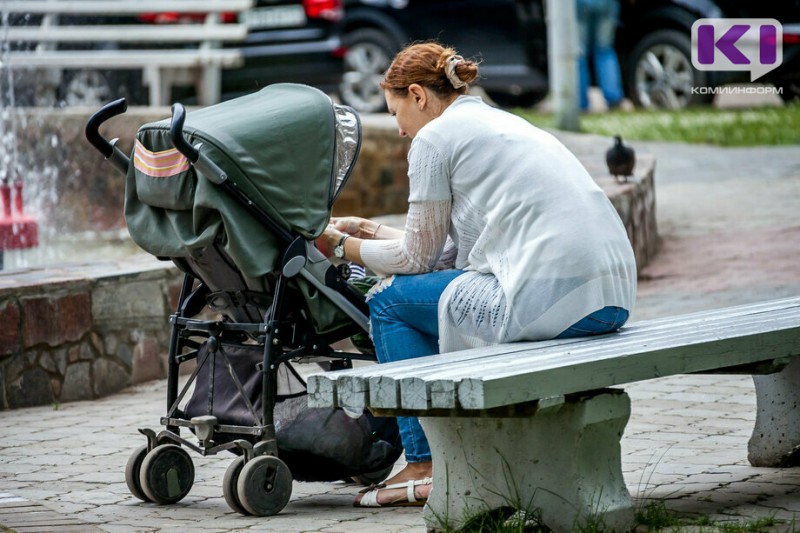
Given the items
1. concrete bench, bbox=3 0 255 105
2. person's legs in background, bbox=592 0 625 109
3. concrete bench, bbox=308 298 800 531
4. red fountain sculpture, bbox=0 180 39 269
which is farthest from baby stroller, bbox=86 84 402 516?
person's legs in background, bbox=592 0 625 109

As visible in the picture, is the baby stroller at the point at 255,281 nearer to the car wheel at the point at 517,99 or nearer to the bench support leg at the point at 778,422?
the bench support leg at the point at 778,422

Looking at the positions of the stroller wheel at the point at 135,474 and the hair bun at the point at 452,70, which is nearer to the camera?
the hair bun at the point at 452,70

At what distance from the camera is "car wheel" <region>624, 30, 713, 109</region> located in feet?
46.5

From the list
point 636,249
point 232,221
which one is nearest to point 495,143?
point 232,221

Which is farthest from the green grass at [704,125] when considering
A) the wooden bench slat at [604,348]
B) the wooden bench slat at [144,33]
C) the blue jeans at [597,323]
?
the blue jeans at [597,323]

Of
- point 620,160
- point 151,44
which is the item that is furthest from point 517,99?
point 620,160

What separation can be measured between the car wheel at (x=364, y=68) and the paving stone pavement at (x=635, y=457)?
7031 millimetres

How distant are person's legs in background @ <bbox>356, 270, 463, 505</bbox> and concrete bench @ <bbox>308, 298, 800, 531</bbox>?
0.39 m

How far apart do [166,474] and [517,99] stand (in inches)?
491

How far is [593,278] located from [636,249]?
4554mm

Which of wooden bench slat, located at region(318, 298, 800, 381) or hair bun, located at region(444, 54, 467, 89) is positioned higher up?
hair bun, located at region(444, 54, 467, 89)

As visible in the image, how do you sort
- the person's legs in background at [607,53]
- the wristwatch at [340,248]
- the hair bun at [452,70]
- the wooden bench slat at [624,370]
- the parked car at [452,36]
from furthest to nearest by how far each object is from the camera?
1. the parked car at [452,36]
2. the person's legs in background at [607,53]
3. the wristwatch at [340,248]
4. the hair bun at [452,70]
5. the wooden bench slat at [624,370]

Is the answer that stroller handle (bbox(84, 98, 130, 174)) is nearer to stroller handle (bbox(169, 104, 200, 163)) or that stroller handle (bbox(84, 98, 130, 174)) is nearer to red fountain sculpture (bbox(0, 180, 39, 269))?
stroller handle (bbox(169, 104, 200, 163))

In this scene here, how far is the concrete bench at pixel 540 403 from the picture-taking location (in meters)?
3.49
